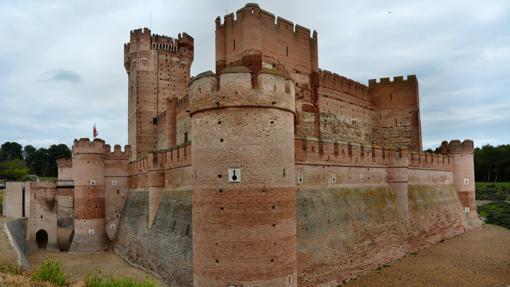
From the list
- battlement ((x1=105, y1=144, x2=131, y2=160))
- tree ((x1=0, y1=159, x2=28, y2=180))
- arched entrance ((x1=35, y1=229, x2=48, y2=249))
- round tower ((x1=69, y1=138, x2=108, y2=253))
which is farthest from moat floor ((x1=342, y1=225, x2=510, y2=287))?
tree ((x1=0, y1=159, x2=28, y2=180))

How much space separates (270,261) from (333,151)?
7609 mm

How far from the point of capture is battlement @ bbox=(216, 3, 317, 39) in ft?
61.1

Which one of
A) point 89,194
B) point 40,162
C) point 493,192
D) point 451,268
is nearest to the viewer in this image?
point 451,268

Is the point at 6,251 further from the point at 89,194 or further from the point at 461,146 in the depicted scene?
the point at 461,146

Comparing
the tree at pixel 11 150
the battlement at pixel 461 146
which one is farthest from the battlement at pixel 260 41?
the tree at pixel 11 150

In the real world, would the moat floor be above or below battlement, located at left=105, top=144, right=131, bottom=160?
below

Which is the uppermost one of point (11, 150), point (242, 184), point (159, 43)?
point (159, 43)

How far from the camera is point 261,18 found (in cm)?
1900

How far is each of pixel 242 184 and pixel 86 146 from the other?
18.2 m

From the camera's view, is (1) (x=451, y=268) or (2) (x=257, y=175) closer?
(2) (x=257, y=175)

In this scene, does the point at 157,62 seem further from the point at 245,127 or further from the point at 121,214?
the point at 245,127

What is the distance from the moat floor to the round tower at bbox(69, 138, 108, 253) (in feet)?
57.3

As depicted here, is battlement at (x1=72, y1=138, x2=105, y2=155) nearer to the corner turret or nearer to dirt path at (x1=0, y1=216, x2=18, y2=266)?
dirt path at (x1=0, y1=216, x2=18, y2=266)

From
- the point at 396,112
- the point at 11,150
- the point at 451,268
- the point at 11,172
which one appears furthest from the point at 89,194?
the point at 11,150
